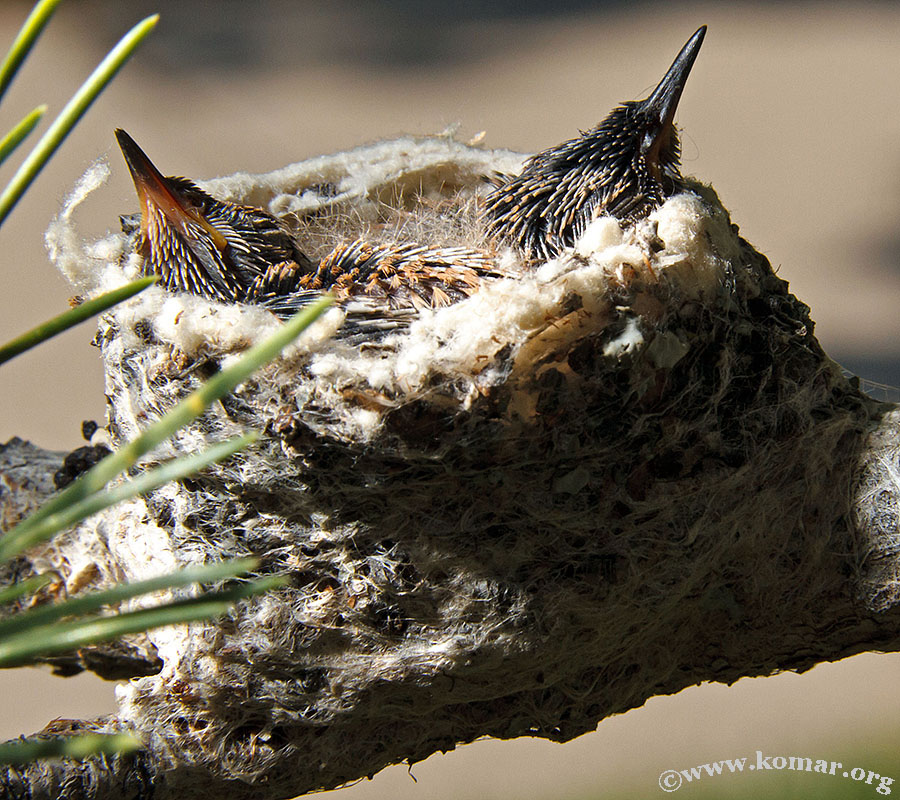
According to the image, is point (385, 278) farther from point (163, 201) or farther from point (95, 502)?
point (95, 502)

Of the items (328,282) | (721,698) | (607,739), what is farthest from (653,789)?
(328,282)

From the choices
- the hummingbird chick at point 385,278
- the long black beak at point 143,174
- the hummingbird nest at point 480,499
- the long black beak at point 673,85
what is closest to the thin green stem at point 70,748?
the hummingbird nest at point 480,499

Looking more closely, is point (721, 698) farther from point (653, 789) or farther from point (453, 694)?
point (453, 694)

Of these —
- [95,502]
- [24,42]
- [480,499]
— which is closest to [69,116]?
[24,42]

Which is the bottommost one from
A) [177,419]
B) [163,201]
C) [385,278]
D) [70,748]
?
[70,748]

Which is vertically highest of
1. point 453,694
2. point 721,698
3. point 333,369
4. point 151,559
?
point 333,369

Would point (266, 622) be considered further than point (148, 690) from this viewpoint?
No
